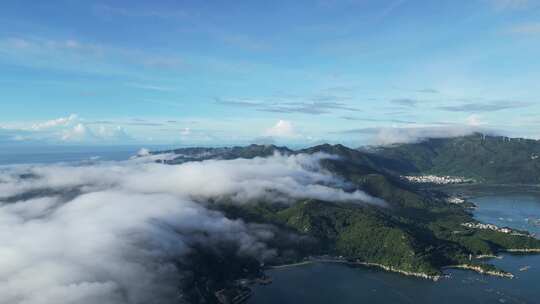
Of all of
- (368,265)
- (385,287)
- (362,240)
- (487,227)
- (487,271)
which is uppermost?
(362,240)

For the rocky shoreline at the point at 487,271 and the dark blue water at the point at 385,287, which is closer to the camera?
the dark blue water at the point at 385,287

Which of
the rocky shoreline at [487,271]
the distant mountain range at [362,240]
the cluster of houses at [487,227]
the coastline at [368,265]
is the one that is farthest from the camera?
the cluster of houses at [487,227]

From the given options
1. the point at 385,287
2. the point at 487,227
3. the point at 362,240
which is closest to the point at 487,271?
the point at 385,287

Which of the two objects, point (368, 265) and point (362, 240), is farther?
point (362, 240)

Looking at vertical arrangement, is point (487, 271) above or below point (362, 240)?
below

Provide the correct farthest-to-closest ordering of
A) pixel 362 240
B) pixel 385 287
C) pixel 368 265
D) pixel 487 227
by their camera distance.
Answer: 1. pixel 487 227
2. pixel 362 240
3. pixel 368 265
4. pixel 385 287

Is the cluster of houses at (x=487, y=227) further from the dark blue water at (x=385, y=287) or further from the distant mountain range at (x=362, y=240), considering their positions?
the dark blue water at (x=385, y=287)

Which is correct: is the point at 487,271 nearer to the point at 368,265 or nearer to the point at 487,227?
the point at 368,265

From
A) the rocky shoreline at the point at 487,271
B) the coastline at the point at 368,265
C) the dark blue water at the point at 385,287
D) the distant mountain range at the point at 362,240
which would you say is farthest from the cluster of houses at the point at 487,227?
the coastline at the point at 368,265

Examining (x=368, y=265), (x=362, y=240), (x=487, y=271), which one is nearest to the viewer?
(x=487, y=271)
